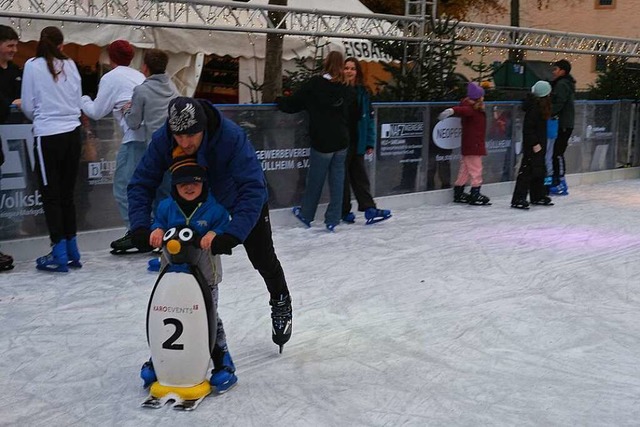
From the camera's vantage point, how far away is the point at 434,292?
22.3ft

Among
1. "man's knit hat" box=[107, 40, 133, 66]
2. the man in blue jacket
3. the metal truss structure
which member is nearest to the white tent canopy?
the metal truss structure

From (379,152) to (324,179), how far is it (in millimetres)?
1771

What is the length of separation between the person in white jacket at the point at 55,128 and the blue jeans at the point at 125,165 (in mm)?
574

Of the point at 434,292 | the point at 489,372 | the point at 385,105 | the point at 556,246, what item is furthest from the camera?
the point at 385,105

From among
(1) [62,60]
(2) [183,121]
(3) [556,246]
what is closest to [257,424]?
(2) [183,121]

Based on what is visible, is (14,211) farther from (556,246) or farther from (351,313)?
(556,246)

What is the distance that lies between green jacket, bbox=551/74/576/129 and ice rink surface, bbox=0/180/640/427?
358 centimetres

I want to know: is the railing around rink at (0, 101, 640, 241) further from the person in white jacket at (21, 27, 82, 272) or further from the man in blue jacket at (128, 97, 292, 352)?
the man in blue jacket at (128, 97, 292, 352)

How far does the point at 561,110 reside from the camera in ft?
40.4

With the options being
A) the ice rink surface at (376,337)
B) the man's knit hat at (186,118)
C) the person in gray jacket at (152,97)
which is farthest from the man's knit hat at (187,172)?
the person in gray jacket at (152,97)

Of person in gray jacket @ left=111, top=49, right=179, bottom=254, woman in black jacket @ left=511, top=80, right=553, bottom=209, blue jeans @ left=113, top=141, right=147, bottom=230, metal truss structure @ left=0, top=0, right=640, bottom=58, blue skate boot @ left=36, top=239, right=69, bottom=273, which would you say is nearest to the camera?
blue skate boot @ left=36, top=239, right=69, bottom=273

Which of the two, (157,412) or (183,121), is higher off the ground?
(183,121)

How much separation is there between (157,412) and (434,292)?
311 cm

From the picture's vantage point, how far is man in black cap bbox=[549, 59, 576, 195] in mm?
12227
